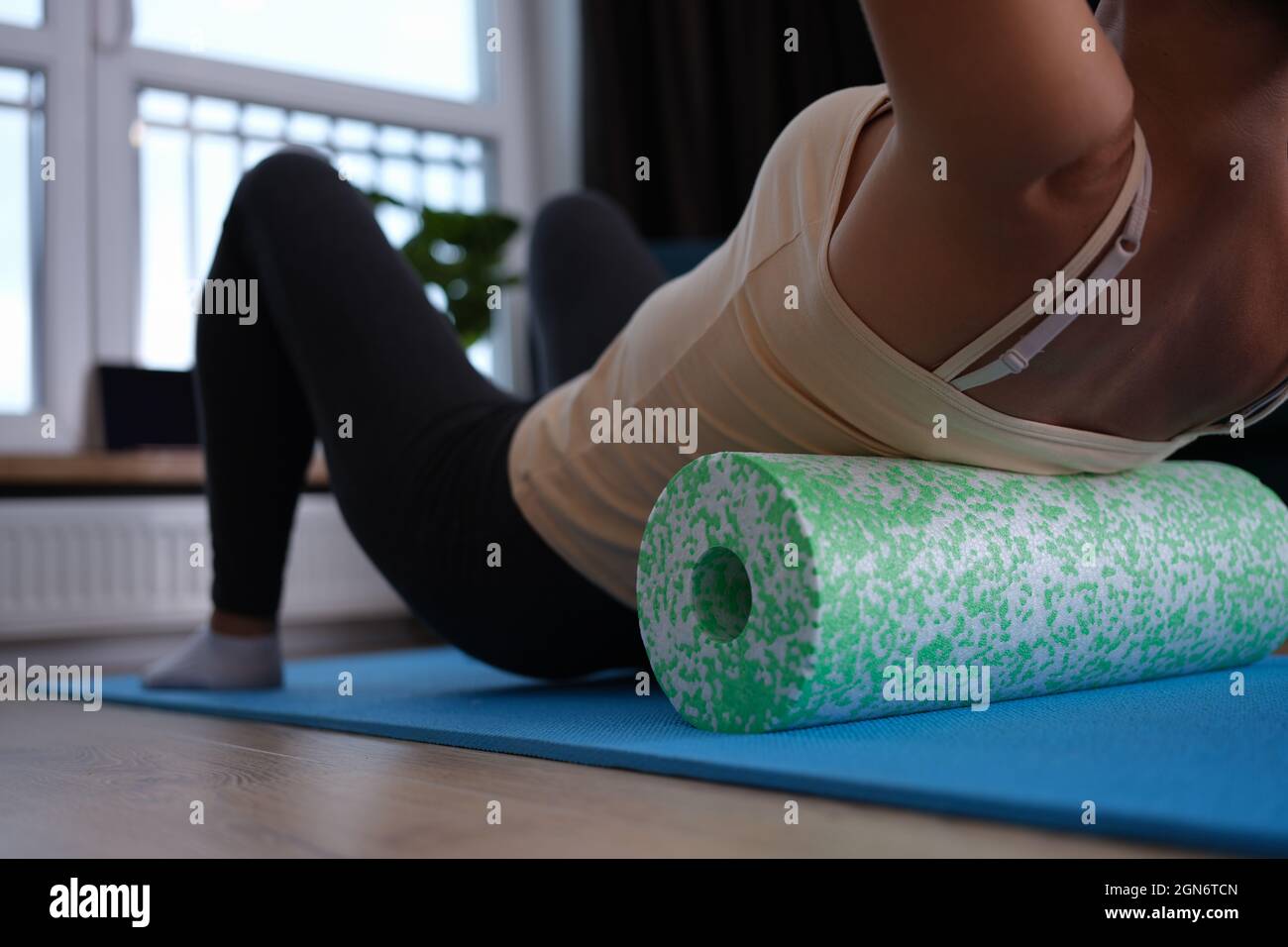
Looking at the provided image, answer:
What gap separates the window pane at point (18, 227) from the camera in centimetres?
322

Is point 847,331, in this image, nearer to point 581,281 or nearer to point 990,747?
point 990,747

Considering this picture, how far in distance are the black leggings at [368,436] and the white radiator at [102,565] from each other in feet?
5.75

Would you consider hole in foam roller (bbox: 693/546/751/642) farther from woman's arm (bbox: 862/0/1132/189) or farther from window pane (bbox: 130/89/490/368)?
window pane (bbox: 130/89/490/368)

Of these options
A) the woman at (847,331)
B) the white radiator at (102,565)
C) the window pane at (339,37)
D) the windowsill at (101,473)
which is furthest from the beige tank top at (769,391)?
the window pane at (339,37)

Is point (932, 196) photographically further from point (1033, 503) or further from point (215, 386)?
point (215, 386)

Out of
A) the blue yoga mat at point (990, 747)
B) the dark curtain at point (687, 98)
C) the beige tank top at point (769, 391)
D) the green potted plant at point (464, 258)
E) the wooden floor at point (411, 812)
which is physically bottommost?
the wooden floor at point (411, 812)

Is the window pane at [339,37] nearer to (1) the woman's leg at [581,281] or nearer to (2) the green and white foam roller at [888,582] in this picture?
(1) the woman's leg at [581,281]

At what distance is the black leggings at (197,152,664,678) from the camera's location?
1.21 m

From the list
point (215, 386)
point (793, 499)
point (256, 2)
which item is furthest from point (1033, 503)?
point (256, 2)

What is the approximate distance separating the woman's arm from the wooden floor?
37 cm

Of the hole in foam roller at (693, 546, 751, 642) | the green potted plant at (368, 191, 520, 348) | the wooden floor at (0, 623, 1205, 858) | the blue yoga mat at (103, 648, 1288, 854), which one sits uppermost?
the green potted plant at (368, 191, 520, 348)

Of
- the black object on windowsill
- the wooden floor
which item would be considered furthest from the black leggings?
the black object on windowsill

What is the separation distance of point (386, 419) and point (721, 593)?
44cm

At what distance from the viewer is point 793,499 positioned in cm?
87
